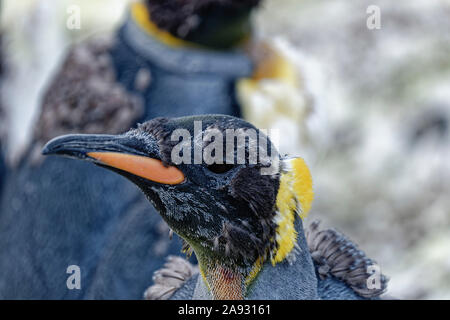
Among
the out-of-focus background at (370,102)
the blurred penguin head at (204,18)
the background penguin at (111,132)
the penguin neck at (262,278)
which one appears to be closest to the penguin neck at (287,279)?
the penguin neck at (262,278)

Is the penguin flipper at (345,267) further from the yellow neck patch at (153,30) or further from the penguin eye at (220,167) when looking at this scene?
the yellow neck patch at (153,30)

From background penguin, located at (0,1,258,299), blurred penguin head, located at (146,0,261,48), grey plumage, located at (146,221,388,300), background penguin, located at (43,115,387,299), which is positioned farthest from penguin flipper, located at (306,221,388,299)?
blurred penguin head, located at (146,0,261,48)

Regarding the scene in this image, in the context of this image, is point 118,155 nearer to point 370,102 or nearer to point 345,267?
point 345,267

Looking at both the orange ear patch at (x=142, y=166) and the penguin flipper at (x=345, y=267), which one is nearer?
the orange ear patch at (x=142, y=166)

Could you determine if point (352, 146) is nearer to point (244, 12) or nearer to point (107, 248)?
point (244, 12)

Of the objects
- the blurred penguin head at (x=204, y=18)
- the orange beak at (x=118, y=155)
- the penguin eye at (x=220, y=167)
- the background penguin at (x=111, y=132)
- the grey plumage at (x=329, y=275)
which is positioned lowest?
the grey plumage at (x=329, y=275)

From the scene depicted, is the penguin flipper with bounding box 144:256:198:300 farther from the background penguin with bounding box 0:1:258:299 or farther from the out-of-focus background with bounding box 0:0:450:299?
the out-of-focus background with bounding box 0:0:450:299
